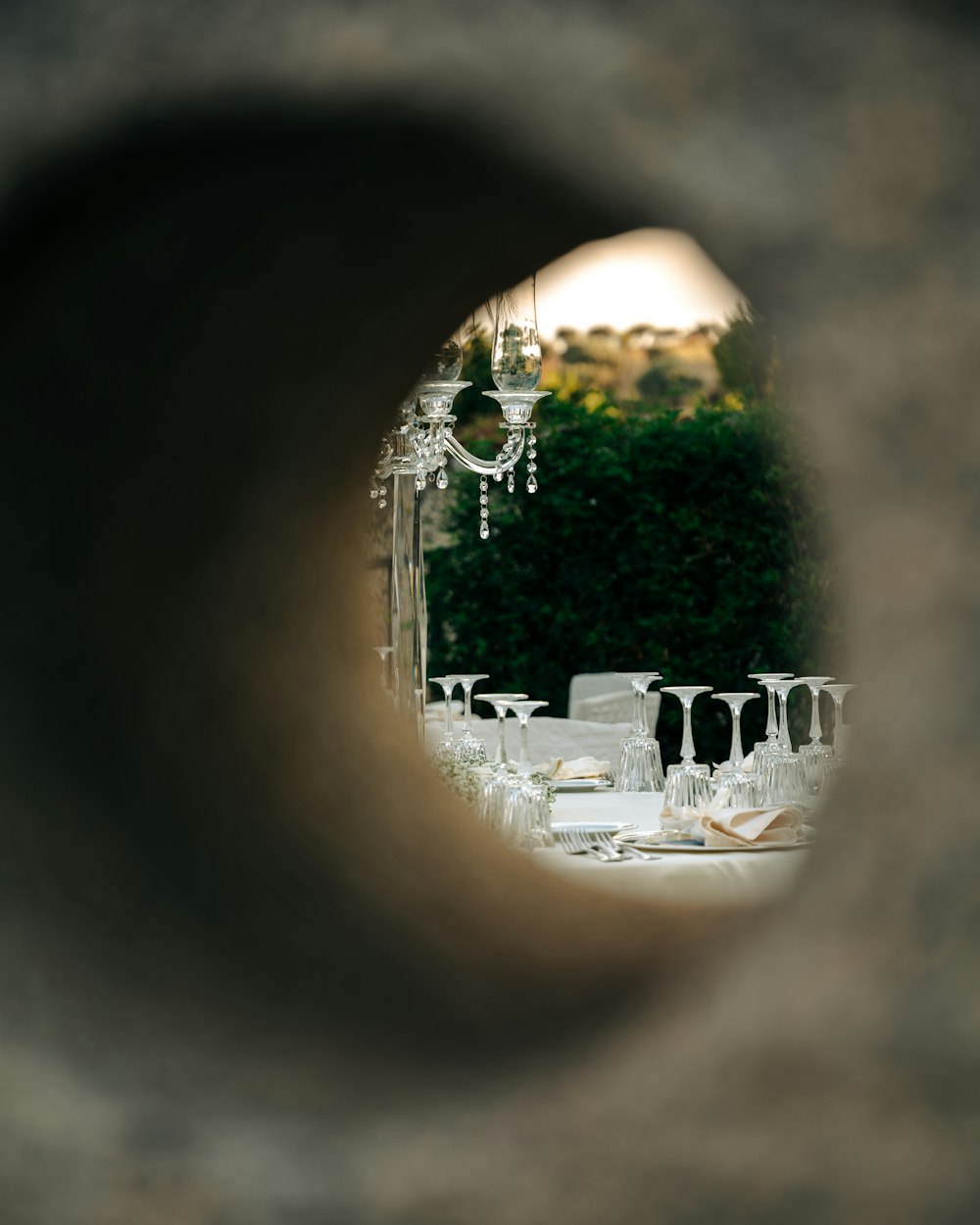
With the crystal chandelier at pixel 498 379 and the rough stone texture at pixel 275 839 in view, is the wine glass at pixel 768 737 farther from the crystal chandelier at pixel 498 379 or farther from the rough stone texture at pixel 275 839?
the rough stone texture at pixel 275 839

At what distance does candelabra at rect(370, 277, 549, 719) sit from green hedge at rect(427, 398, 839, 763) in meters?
3.01

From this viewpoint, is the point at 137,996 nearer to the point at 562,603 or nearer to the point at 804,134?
the point at 804,134

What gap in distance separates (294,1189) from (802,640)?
5.67 metres

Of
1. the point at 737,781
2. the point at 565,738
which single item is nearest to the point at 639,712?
the point at 737,781

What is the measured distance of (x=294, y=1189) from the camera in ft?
2.55

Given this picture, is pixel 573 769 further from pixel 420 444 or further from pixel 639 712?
pixel 420 444

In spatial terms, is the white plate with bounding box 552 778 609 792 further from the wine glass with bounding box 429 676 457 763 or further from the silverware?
the silverware

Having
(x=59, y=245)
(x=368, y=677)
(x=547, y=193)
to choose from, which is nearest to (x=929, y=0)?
(x=547, y=193)

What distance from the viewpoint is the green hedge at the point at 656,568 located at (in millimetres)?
6316

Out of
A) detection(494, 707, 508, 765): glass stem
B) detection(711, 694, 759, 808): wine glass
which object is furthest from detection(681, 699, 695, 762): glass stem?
detection(494, 707, 508, 765): glass stem

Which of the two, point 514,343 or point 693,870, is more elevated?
point 514,343

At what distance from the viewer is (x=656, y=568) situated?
20.9 feet

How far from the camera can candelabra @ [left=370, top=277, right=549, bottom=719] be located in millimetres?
2781

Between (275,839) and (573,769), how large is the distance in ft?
8.18
